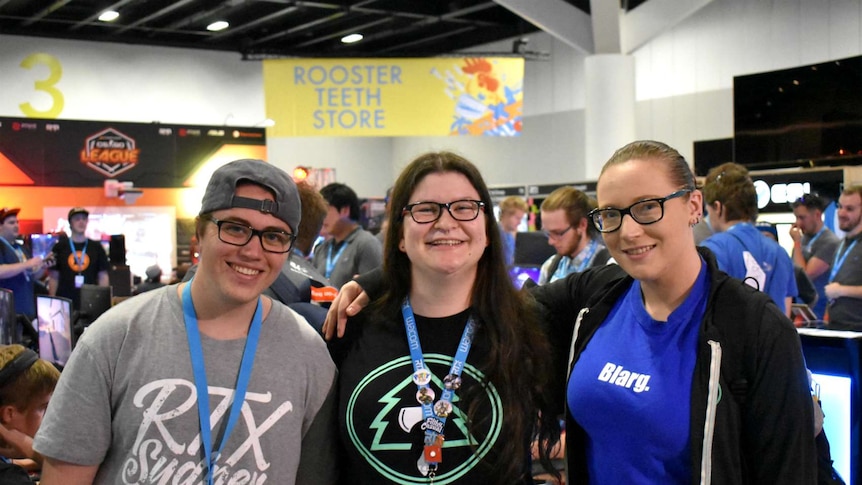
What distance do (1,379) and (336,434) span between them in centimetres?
143

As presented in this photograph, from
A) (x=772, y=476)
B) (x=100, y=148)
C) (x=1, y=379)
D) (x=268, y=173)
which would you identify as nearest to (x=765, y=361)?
(x=772, y=476)

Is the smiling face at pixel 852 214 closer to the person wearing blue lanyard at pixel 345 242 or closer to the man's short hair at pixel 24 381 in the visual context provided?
the person wearing blue lanyard at pixel 345 242

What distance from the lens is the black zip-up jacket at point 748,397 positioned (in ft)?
5.10

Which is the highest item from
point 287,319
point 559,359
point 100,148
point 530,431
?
point 100,148

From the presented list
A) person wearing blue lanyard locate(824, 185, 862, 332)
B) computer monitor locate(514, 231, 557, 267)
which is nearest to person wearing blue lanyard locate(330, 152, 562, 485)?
person wearing blue lanyard locate(824, 185, 862, 332)

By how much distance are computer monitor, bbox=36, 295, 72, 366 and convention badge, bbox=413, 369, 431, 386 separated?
3.12 meters

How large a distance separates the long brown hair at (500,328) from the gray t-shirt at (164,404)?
1.17ft

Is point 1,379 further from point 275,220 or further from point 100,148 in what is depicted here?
point 100,148

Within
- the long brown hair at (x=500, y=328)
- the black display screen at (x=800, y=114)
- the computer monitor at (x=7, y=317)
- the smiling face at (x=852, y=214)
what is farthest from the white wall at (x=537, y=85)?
the long brown hair at (x=500, y=328)

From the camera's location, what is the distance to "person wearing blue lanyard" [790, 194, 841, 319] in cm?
654

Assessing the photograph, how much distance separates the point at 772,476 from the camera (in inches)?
61.8

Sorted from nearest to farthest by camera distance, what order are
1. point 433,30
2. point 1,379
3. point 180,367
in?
point 180,367 < point 1,379 < point 433,30

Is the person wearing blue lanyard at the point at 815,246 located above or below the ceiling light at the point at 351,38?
below

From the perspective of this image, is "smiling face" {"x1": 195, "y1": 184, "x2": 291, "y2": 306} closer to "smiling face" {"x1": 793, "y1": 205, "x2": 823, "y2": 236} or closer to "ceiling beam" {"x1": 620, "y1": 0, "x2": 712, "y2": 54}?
"smiling face" {"x1": 793, "y1": 205, "x2": 823, "y2": 236}
